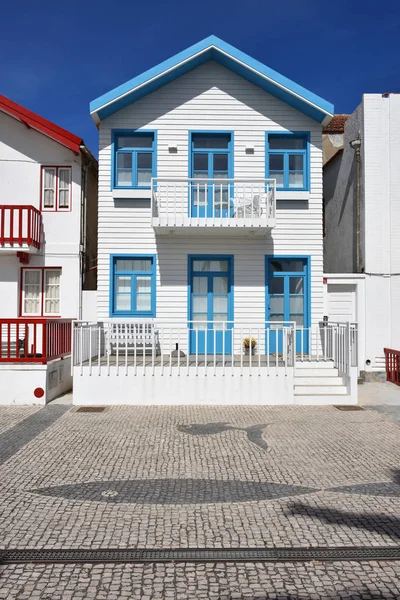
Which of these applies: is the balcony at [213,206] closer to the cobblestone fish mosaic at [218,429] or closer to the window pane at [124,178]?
the window pane at [124,178]

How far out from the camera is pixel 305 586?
141 inches

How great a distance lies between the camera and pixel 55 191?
1408 cm

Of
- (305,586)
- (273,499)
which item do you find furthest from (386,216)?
(305,586)

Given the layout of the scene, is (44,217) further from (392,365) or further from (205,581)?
(205,581)

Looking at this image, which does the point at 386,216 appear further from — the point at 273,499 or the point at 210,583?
the point at 210,583

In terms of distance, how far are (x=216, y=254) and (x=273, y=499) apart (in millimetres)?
8703

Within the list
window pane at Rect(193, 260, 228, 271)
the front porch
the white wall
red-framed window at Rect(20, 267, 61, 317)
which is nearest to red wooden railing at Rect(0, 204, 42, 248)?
the white wall

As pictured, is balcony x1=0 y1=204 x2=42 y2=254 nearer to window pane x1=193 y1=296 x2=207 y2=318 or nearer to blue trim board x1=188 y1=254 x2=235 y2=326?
blue trim board x1=188 y1=254 x2=235 y2=326

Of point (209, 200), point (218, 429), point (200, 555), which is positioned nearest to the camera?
point (200, 555)

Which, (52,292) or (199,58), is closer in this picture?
(199,58)

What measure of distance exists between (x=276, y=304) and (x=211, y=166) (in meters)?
4.06

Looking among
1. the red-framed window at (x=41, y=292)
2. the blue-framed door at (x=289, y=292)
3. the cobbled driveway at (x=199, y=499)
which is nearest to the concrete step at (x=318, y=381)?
the cobbled driveway at (x=199, y=499)

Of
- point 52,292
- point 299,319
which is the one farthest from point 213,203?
point 52,292

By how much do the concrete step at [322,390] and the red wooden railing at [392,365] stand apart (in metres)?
3.21
